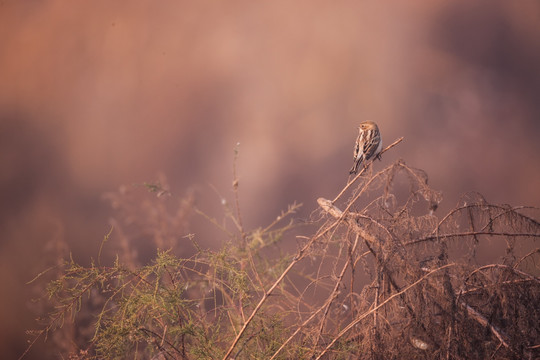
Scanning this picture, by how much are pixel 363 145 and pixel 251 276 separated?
2.47 ft

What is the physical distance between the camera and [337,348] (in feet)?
3.72

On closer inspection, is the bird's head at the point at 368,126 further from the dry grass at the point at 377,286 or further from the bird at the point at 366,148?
the dry grass at the point at 377,286

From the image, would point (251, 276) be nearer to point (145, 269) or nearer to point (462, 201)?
point (145, 269)

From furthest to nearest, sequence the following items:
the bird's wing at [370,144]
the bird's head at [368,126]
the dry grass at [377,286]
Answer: the bird's head at [368,126], the bird's wing at [370,144], the dry grass at [377,286]

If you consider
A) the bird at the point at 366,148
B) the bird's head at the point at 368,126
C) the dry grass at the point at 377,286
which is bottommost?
the dry grass at the point at 377,286

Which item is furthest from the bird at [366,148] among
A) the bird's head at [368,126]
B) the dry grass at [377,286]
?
the dry grass at [377,286]

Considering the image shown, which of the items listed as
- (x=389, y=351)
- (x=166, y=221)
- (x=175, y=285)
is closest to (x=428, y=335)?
(x=389, y=351)

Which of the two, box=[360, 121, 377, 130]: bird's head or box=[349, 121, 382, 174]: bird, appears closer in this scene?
box=[349, 121, 382, 174]: bird

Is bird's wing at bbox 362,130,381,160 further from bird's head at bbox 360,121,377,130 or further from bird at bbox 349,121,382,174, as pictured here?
bird's head at bbox 360,121,377,130

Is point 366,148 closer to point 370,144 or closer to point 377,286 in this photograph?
point 370,144

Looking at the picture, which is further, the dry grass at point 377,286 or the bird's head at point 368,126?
the bird's head at point 368,126

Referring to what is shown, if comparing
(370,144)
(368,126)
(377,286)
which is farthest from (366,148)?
(377,286)

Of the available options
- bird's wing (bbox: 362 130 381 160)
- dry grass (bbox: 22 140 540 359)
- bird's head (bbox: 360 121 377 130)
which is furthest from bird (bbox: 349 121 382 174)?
dry grass (bbox: 22 140 540 359)

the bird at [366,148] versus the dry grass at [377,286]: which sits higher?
the bird at [366,148]
